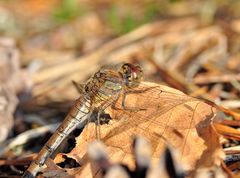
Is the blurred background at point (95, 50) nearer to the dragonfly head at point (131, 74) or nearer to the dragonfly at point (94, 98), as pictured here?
the dragonfly at point (94, 98)

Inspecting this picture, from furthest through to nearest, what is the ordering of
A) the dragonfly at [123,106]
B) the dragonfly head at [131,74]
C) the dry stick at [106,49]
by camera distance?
the dry stick at [106,49] → the dragonfly head at [131,74] → the dragonfly at [123,106]

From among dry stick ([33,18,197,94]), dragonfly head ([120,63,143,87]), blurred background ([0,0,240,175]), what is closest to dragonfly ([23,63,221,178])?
dragonfly head ([120,63,143,87])

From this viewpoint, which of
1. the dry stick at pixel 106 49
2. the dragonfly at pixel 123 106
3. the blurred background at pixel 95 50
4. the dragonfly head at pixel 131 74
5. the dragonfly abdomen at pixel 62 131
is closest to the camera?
the dragonfly at pixel 123 106

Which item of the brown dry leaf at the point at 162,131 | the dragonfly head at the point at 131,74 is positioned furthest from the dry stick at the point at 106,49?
the brown dry leaf at the point at 162,131

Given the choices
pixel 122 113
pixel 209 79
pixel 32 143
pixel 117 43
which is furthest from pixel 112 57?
pixel 122 113

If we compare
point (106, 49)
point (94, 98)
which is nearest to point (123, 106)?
point (94, 98)

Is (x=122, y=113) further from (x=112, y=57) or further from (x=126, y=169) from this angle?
(x=112, y=57)

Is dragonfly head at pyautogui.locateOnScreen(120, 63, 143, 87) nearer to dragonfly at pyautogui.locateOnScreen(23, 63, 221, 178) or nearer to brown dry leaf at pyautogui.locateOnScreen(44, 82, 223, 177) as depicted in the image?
dragonfly at pyautogui.locateOnScreen(23, 63, 221, 178)

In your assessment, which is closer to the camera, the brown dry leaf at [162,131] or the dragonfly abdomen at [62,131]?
the brown dry leaf at [162,131]
